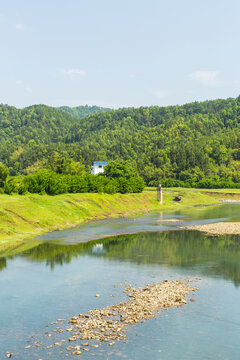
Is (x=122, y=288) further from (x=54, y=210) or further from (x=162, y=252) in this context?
(x=54, y=210)

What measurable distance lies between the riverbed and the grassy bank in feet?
17.0

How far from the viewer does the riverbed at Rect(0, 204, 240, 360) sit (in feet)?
85.2

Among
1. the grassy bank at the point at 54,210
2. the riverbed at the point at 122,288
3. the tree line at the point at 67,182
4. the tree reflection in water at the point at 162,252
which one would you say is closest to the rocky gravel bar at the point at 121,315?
the riverbed at the point at 122,288

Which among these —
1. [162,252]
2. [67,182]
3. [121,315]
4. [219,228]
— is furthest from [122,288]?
[67,182]

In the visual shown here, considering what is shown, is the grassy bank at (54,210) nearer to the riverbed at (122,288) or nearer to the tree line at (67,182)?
the tree line at (67,182)

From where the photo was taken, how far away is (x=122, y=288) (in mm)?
39062

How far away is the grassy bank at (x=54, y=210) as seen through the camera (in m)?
69.6

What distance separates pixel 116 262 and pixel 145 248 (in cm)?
1098

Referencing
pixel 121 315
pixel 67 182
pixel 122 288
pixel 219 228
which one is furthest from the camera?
pixel 67 182

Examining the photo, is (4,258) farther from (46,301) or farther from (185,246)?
(185,246)

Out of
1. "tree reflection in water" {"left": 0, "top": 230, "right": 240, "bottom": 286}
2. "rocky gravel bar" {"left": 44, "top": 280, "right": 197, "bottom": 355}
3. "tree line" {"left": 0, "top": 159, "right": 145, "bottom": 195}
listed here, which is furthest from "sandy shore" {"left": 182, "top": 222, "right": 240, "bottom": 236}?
"tree line" {"left": 0, "top": 159, "right": 145, "bottom": 195}

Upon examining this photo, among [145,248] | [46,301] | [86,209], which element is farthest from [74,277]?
[86,209]

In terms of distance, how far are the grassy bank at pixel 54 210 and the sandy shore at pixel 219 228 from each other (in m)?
27.1

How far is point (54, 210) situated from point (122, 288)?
5196cm
